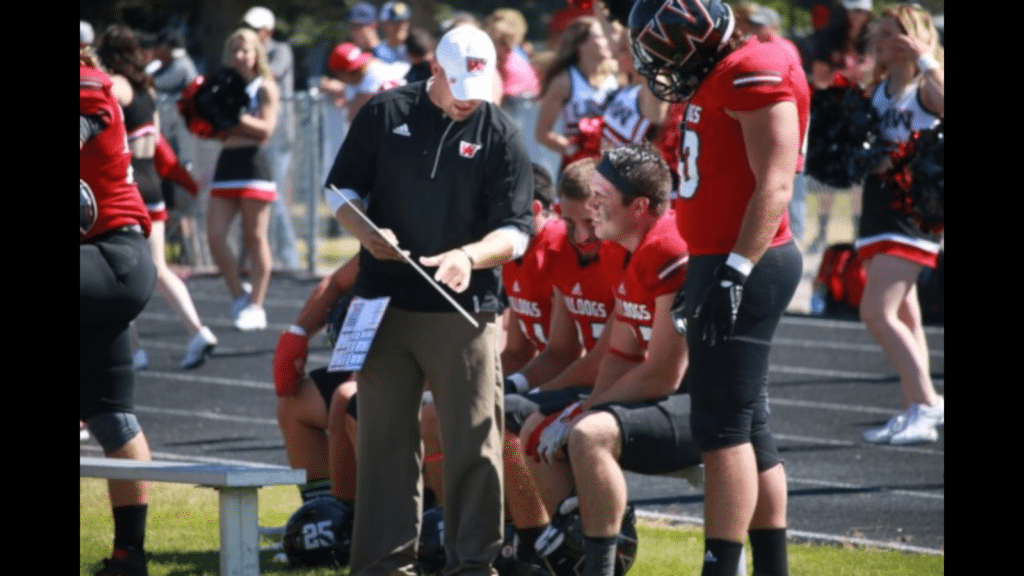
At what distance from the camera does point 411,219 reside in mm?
5445

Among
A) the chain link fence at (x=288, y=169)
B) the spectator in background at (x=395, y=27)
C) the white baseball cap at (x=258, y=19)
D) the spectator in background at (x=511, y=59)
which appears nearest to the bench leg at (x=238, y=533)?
the spectator in background at (x=511, y=59)

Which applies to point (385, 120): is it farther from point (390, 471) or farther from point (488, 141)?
point (390, 471)

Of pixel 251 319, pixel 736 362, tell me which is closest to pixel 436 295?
pixel 736 362

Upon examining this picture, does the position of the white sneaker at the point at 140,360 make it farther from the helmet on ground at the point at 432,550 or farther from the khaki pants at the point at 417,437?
the khaki pants at the point at 417,437

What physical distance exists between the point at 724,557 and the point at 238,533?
4.56 ft

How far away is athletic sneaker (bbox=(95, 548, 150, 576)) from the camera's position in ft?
18.5

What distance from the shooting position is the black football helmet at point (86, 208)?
5539mm

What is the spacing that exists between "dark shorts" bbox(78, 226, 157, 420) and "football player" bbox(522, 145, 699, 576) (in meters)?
1.35

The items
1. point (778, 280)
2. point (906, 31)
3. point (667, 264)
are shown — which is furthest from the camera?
point (906, 31)

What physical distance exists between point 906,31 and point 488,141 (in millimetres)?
3452

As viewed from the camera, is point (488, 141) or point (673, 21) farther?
point (488, 141)

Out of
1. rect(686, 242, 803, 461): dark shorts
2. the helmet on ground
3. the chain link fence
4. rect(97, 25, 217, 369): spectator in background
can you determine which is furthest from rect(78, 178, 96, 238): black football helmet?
the chain link fence

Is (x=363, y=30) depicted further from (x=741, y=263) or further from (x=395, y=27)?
(x=741, y=263)
